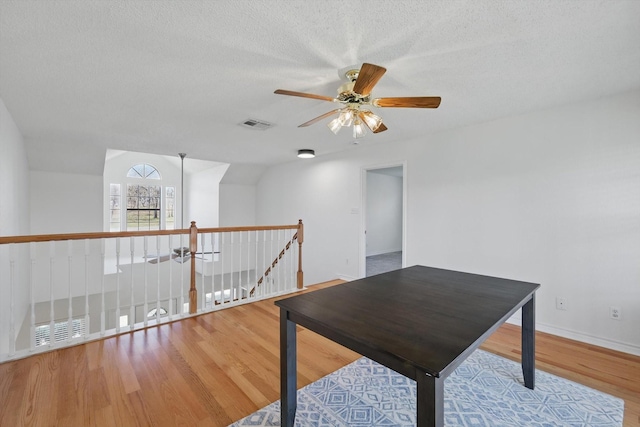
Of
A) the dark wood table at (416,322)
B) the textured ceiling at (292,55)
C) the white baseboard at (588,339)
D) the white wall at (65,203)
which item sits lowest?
the white baseboard at (588,339)

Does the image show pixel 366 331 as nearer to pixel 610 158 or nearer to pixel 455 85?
pixel 455 85

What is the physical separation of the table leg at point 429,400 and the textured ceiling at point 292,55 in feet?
5.48

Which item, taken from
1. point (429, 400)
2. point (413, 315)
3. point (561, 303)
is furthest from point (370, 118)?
point (561, 303)

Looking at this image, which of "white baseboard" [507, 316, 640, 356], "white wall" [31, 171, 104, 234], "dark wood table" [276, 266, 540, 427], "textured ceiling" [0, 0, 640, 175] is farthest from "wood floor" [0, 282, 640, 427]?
"white wall" [31, 171, 104, 234]

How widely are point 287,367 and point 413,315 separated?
70 centimetres

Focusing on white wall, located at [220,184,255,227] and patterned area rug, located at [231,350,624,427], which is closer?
patterned area rug, located at [231,350,624,427]

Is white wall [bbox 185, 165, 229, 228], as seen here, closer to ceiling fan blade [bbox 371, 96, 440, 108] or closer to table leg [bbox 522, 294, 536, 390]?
ceiling fan blade [bbox 371, 96, 440, 108]

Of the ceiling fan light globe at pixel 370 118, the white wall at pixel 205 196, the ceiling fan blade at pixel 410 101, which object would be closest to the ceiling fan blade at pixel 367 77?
the ceiling fan blade at pixel 410 101

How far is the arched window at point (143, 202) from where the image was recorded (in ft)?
24.0

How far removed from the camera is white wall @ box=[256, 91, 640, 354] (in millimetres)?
2502

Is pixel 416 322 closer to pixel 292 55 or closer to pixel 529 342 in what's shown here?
pixel 529 342

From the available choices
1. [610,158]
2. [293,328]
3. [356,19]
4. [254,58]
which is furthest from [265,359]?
[610,158]

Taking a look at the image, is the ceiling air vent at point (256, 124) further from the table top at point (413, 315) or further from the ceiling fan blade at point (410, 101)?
the table top at point (413, 315)

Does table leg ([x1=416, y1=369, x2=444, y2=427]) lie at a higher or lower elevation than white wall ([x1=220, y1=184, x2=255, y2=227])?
lower
